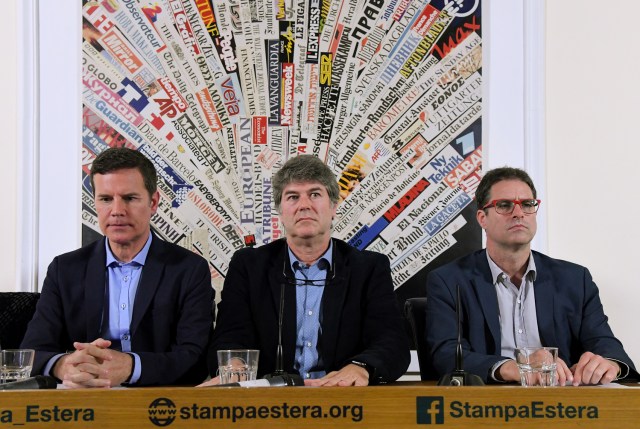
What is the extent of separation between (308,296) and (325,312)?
0.10 m

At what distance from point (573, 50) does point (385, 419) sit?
226 cm

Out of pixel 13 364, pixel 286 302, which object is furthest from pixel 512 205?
pixel 13 364

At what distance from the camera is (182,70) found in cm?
325

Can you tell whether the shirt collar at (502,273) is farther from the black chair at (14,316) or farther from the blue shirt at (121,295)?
the black chair at (14,316)

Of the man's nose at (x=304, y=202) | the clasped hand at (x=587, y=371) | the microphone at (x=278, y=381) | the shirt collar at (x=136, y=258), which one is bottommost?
the clasped hand at (x=587, y=371)

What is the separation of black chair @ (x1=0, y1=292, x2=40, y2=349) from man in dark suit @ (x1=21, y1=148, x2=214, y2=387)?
0.43 feet

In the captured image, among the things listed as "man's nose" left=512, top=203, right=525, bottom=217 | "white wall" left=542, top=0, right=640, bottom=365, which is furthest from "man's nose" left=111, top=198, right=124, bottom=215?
"white wall" left=542, top=0, right=640, bottom=365

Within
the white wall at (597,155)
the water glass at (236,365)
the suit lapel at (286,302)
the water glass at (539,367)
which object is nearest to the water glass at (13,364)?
the water glass at (236,365)

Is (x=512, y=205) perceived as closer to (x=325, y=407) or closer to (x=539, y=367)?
(x=539, y=367)

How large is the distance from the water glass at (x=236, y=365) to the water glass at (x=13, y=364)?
498mm

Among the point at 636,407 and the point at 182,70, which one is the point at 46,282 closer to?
the point at 182,70

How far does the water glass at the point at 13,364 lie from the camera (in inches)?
80.6

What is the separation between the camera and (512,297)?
2.75 m

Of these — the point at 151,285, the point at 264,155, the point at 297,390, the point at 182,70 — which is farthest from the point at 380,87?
the point at 297,390
